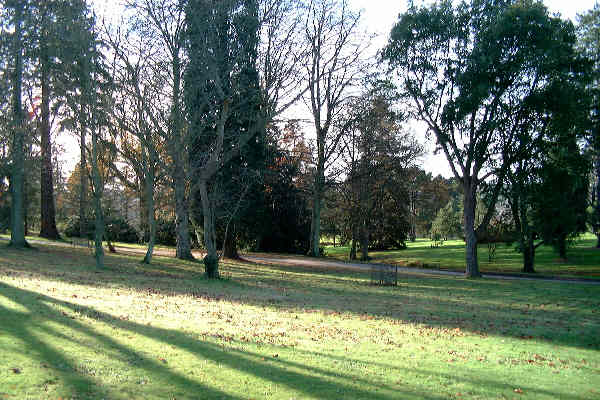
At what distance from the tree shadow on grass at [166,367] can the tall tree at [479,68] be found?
20913mm

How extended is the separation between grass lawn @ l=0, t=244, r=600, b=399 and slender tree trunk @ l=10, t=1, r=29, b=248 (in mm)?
9264

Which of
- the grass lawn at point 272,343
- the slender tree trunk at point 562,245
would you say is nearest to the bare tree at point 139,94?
the grass lawn at point 272,343

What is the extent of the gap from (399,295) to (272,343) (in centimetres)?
1040

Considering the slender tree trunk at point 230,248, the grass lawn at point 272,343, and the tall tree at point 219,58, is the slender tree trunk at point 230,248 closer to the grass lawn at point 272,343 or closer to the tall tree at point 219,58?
the tall tree at point 219,58

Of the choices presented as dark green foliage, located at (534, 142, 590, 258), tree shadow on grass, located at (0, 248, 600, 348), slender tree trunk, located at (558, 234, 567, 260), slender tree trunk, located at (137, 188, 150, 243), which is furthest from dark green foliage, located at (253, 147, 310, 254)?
slender tree trunk, located at (558, 234, 567, 260)

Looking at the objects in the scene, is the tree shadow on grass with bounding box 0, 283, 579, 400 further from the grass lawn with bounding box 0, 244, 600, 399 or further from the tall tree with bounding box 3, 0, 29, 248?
the tall tree with bounding box 3, 0, 29, 248

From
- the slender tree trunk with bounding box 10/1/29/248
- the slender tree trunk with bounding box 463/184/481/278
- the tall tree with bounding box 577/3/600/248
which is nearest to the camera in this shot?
the slender tree trunk with bounding box 10/1/29/248

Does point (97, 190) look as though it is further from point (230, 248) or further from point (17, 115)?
point (230, 248)

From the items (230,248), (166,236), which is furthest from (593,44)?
(166,236)

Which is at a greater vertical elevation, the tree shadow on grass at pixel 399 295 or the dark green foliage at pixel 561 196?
the dark green foliage at pixel 561 196

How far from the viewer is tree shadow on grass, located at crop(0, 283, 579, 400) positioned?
618cm

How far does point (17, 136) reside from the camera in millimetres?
24094

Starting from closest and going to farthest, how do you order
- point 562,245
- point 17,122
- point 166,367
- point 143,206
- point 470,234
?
point 166,367
point 17,122
point 470,234
point 143,206
point 562,245

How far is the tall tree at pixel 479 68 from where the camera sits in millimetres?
24438
